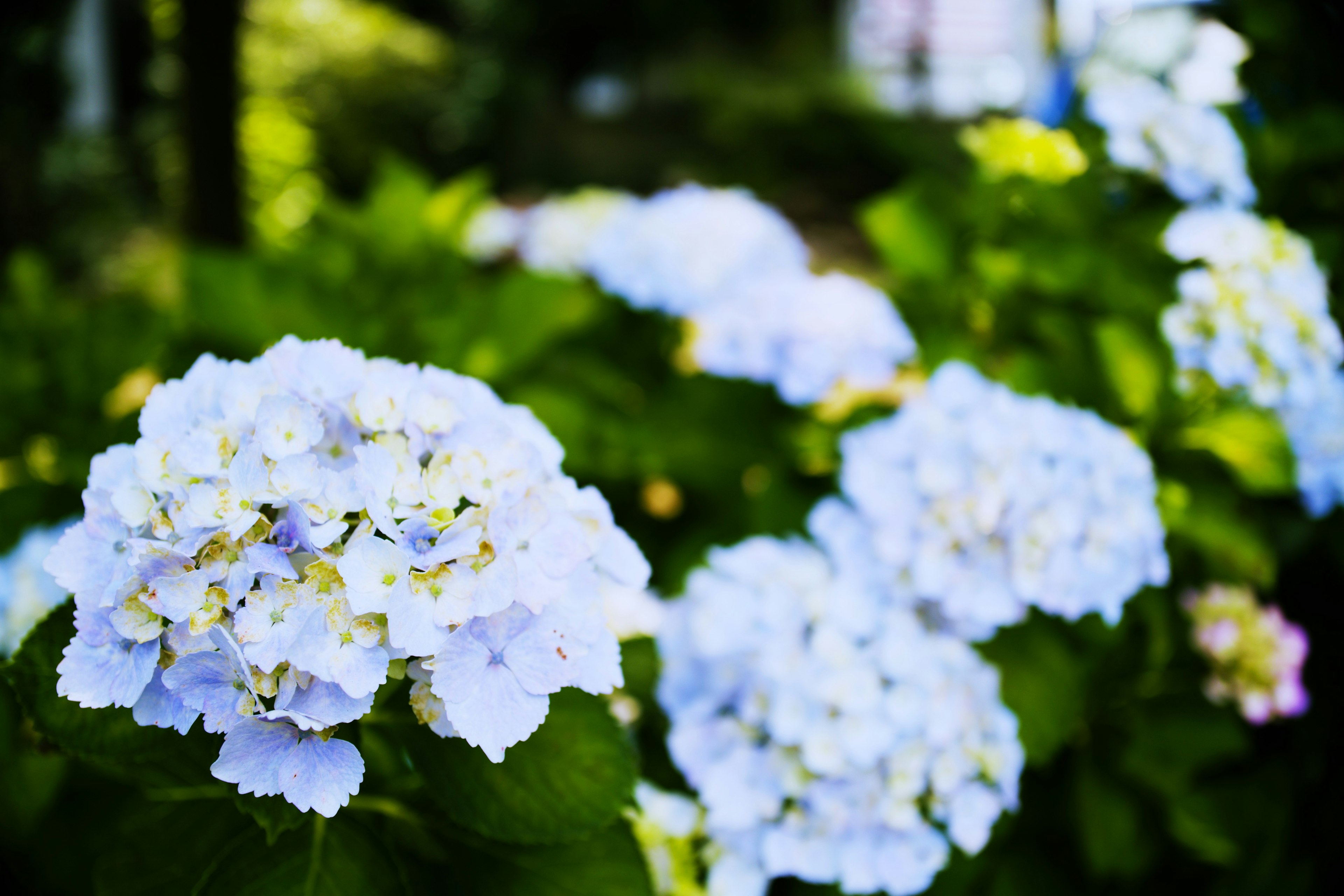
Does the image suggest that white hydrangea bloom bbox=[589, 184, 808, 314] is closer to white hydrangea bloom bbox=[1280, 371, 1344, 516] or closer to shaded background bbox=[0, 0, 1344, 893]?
shaded background bbox=[0, 0, 1344, 893]

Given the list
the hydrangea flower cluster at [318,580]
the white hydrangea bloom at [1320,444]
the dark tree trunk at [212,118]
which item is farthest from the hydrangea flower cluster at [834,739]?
the dark tree trunk at [212,118]

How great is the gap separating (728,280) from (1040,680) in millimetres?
1150

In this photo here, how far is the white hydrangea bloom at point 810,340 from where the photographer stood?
1.74 meters

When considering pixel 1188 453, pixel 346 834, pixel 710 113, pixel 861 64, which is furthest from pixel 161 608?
pixel 861 64

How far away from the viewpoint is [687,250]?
215 centimetres

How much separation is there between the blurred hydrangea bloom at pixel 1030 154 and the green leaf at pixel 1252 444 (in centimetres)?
54

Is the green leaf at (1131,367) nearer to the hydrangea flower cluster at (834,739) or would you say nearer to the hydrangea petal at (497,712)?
the hydrangea flower cluster at (834,739)

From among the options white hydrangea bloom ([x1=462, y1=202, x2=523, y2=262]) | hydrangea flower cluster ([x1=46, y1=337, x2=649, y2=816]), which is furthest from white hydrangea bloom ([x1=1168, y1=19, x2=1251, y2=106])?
hydrangea flower cluster ([x1=46, y1=337, x2=649, y2=816])

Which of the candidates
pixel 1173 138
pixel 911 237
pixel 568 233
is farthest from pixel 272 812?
pixel 568 233

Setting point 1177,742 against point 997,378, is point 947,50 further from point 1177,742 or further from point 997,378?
point 1177,742

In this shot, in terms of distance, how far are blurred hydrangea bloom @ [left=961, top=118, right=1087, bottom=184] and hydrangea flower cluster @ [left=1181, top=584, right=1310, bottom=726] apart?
2.59 feet

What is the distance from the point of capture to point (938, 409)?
134 centimetres

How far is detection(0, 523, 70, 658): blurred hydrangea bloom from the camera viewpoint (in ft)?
4.10

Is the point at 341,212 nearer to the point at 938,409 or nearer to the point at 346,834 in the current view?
the point at 938,409
